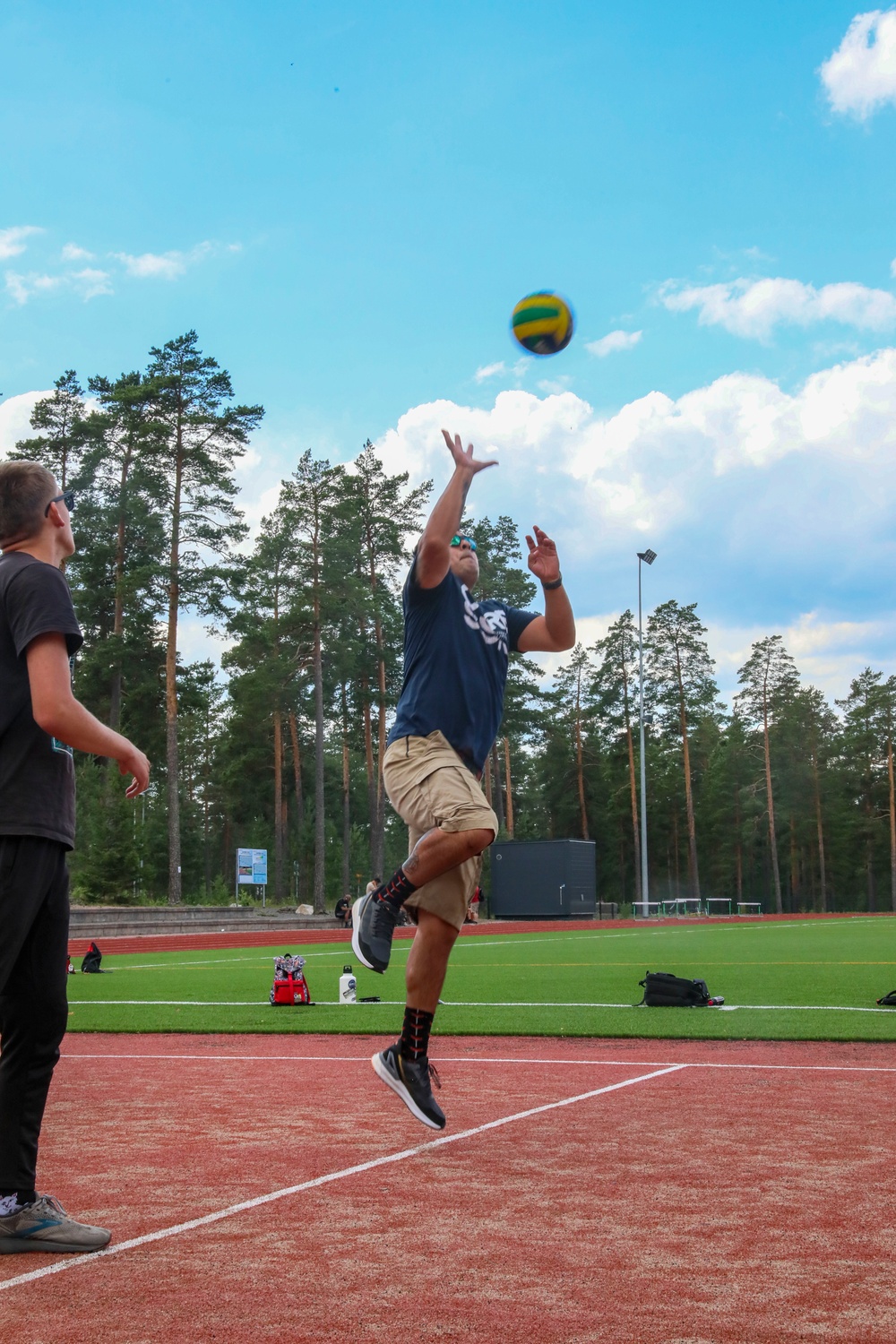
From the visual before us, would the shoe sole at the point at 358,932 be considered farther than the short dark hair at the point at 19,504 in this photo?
Yes

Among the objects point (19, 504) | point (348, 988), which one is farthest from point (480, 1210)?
point (348, 988)

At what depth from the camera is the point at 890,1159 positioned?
5.10 metres

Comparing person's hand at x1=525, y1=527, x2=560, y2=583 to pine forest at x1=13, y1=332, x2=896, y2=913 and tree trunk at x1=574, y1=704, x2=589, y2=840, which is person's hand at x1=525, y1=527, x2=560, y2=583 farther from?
tree trunk at x1=574, y1=704, x2=589, y2=840

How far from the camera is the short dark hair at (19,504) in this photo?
4.05 m

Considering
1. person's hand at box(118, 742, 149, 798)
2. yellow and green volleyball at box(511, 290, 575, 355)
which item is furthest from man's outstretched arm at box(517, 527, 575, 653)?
person's hand at box(118, 742, 149, 798)

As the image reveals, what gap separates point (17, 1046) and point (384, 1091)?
3.88 metres

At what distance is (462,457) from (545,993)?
11.0 meters

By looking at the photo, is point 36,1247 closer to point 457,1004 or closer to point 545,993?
point 457,1004

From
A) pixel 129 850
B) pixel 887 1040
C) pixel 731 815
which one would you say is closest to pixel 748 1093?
pixel 887 1040

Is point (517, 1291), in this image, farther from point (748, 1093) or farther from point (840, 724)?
point (840, 724)

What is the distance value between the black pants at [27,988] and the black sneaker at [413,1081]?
153 cm

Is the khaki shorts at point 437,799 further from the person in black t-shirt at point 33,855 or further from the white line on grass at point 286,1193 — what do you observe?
the person in black t-shirt at point 33,855

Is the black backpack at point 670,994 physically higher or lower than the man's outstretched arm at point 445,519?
lower

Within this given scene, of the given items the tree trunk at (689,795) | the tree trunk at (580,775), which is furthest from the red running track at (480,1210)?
the tree trunk at (580,775)
